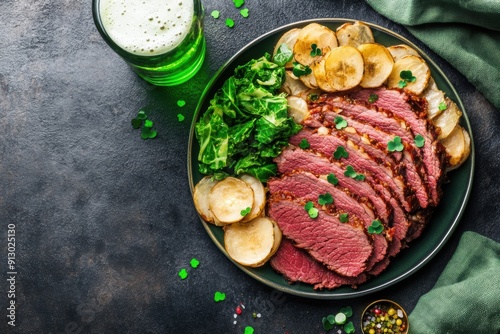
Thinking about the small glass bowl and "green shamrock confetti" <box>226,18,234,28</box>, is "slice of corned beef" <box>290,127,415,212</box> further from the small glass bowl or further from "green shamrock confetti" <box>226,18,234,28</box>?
"green shamrock confetti" <box>226,18,234,28</box>

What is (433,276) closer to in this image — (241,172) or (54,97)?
(241,172)

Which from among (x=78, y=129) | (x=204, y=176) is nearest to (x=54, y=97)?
(x=78, y=129)

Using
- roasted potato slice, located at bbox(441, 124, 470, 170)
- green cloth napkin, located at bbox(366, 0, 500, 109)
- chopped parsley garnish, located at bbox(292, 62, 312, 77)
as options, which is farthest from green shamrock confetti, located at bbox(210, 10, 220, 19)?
roasted potato slice, located at bbox(441, 124, 470, 170)

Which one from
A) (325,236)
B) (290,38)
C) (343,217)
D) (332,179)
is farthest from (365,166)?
Result: (290,38)

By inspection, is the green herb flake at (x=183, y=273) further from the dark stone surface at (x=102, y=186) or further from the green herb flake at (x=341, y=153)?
the green herb flake at (x=341, y=153)

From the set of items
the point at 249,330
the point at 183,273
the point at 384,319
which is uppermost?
the point at 384,319

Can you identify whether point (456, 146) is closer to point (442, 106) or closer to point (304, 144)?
point (442, 106)
